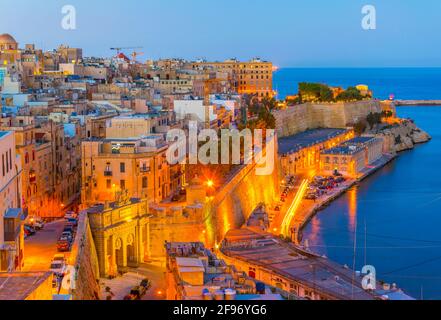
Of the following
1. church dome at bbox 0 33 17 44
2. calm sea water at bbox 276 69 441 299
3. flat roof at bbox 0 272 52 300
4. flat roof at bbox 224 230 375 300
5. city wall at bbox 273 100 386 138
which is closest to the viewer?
flat roof at bbox 0 272 52 300

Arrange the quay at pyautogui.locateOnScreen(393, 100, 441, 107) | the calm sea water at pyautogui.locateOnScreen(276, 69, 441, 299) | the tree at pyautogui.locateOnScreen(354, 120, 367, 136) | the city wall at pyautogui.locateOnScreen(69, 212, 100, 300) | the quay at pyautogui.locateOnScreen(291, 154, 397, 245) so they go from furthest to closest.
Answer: the quay at pyautogui.locateOnScreen(393, 100, 441, 107), the tree at pyautogui.locateOnScreen(354, 120, 367, 136), the quay at pyautogui.locateOnScreen(291, 154, 397, 245), the calm sea water at pyautogui.locateOnScreen(276, 69, 441, 299), the city wall at pyautogui.locateOnScreen(69, 212, 100, 300)

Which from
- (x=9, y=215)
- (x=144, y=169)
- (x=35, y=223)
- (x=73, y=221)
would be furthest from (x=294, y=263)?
(x=9, y=215)

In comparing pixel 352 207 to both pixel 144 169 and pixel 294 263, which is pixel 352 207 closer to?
pixel 144 169

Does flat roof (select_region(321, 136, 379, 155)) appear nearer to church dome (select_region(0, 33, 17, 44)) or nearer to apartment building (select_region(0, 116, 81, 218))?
apartment building (select_region(0, 116, 81, 218))

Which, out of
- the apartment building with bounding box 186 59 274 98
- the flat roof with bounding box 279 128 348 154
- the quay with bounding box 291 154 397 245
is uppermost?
the apartment building with bounding box 186 59 274 98

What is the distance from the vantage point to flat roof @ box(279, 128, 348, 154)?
25.3 meters

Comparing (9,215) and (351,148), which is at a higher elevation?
(9,215)

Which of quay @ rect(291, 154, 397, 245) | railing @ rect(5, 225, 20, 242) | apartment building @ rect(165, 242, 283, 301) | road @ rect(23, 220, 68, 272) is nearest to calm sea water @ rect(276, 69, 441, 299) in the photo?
quay @ rect(291, 154, 397, 245)

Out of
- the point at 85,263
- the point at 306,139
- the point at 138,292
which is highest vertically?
the point at 85,263

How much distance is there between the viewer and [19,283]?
5664mm

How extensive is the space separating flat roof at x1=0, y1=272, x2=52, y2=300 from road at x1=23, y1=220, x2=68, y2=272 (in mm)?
1556

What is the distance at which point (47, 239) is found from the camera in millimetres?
9438

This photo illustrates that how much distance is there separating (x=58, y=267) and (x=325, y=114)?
28174 millimetres

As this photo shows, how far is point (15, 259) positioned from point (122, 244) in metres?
2.14
